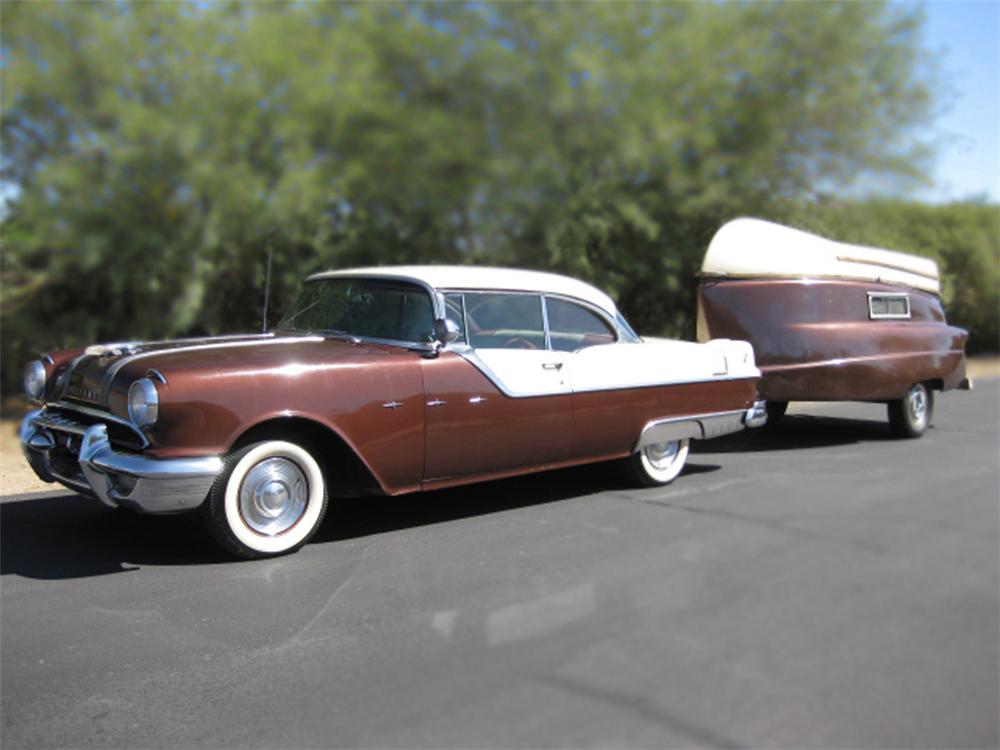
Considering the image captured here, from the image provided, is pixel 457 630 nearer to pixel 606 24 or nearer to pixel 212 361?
pixel 212 361

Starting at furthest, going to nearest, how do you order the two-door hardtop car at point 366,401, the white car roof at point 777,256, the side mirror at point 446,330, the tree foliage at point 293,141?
the white car roof at point 777,256
the tree foliage at point 293,141
the side mirror at point 446,330
the two-door hardtop car at point 366,401

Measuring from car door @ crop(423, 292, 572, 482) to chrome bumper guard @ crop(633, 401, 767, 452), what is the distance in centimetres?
74

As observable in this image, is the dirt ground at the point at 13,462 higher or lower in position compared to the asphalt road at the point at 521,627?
higher

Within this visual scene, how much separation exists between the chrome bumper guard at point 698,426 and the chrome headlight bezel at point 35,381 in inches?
149

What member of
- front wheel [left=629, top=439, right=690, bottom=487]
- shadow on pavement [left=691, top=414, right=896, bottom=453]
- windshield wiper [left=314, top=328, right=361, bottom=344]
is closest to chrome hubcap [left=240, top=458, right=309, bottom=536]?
windshield wiper [left=314, top=328, right=361, bottom=344]

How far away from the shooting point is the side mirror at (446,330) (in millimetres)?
5090

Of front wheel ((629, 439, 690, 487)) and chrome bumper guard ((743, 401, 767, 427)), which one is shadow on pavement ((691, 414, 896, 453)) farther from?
front wheel ((629, 439, 690, 487))

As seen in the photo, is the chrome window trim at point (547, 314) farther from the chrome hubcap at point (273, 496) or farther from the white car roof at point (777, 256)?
the white car roof at point (777, 256)

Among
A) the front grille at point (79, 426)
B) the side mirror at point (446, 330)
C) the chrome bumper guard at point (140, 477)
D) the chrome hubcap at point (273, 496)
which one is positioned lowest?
the chrome hubcap at point (273, 496)

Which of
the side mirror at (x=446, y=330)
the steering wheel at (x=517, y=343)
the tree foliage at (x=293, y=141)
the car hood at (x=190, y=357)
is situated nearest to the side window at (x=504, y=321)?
the steering wheel at (x=517, y=343)

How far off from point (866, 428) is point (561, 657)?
298 inches

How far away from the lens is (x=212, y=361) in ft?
15.0

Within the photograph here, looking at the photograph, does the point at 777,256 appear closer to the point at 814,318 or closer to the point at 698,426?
the point at 814,318

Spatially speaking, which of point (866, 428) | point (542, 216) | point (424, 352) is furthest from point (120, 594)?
point (866, 428)
